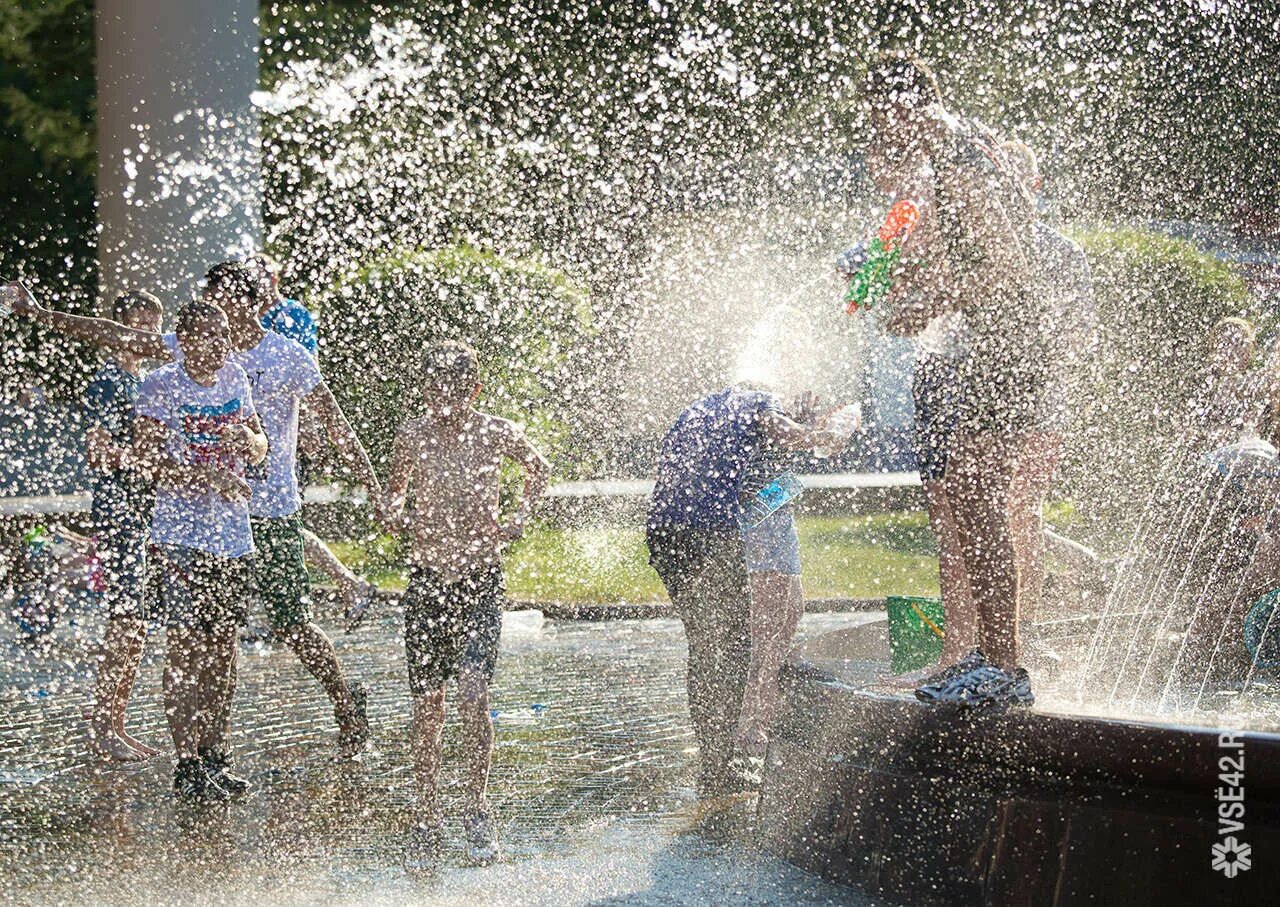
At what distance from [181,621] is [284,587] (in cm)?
53

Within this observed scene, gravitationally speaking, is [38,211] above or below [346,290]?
above

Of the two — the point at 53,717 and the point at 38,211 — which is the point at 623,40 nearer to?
the point at 38,211

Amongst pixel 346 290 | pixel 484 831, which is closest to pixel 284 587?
pixel 484 831

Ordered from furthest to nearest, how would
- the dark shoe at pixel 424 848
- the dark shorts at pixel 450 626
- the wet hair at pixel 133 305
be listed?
the wet hair at pixel 133 305 < the dark shorts at pixel 450 626 < the dark shoe at pixel 424 848

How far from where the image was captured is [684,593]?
17.9 feet

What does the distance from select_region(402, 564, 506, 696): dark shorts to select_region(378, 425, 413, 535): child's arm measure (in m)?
0.24

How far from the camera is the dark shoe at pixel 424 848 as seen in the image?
443 centimetres

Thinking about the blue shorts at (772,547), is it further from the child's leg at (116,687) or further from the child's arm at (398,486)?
the child's leg at (116,687)

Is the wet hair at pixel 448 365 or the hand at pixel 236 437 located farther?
the hand at pixel 236 437

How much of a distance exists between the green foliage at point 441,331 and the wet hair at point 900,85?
6.58 m

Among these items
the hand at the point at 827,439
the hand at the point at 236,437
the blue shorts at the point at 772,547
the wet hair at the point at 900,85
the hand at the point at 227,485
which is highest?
the wet hair at the point at 900,85

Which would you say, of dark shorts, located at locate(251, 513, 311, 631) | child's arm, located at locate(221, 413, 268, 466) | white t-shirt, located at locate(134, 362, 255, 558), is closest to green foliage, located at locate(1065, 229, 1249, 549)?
dark shorts, located at locate(251, 513, 311, 631)

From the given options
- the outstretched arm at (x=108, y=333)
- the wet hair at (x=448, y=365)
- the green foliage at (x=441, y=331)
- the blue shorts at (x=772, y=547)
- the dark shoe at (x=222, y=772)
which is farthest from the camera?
the green foliage at (x=441, y=331)


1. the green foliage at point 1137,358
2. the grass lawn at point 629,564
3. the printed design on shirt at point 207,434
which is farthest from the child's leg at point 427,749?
the green foliage at point 1137,358
